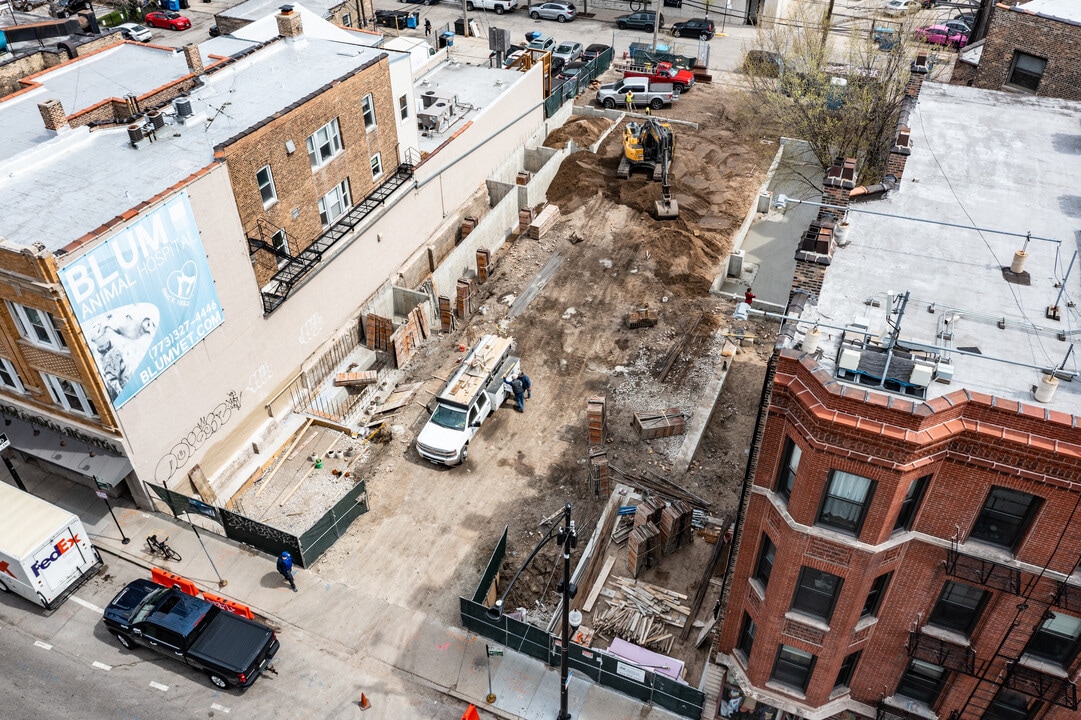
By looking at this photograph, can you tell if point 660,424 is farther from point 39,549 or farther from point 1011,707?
point 39,549

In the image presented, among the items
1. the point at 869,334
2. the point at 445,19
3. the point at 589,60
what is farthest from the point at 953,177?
the point at 445,19

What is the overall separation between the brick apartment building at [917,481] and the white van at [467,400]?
543 inches

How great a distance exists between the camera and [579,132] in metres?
53.0

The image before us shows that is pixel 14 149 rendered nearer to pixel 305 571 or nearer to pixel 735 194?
pixel 305 571

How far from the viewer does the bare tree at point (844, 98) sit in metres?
41.1

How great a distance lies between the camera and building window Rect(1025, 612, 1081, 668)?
1711 cm

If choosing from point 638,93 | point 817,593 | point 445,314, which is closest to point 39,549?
point 445,314

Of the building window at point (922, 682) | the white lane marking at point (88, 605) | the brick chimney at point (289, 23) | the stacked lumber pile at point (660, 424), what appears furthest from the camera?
the brick chimney at point (289, 23)

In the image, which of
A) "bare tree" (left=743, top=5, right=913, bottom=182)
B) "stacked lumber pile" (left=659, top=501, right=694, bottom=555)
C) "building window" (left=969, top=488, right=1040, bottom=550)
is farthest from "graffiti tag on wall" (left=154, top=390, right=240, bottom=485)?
"bare tree" (left=743, top=5, right=913, bottom=182)

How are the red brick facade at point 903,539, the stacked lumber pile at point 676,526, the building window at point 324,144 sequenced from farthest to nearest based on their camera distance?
1. the building window at point 324,144
2. the stacked lumber pile at point 676,526
3. the red brick facade at point 903,539

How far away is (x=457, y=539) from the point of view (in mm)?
28531

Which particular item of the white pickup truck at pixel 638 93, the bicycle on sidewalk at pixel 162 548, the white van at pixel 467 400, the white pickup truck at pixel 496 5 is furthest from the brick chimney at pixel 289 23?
the white pickup truck at pixel 496 5

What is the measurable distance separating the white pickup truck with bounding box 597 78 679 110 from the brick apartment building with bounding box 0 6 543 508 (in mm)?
22485

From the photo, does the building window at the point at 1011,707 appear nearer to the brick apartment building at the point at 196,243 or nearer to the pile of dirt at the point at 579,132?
the brick apartment building at the point at 196,243
